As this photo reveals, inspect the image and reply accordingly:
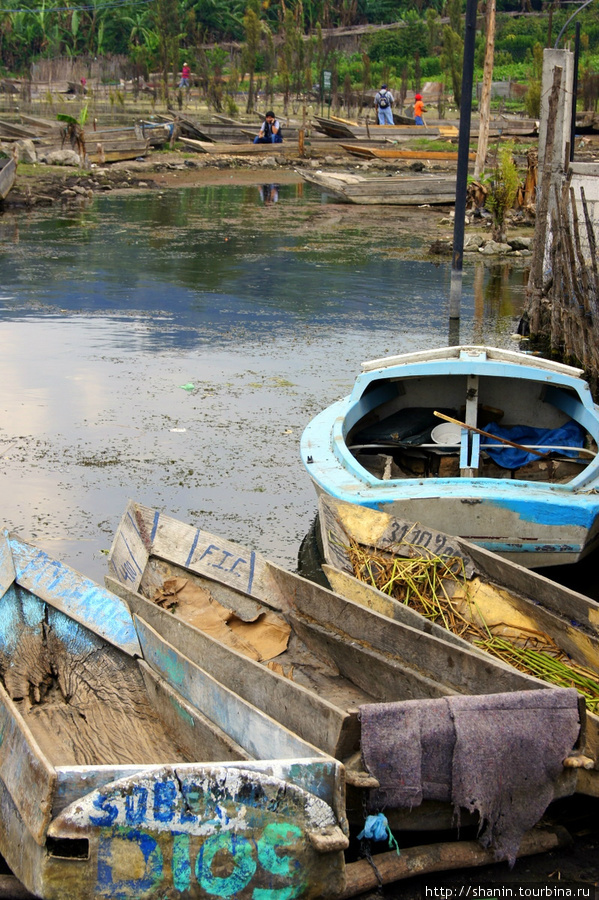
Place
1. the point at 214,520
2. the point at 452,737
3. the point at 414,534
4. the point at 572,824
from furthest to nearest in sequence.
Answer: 1. the point at 214,520
2. the point at 414,534
3. the point at 572,824
4. the point at 452,737

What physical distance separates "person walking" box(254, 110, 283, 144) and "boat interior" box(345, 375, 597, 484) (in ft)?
99.5

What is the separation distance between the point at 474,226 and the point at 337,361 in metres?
11.1

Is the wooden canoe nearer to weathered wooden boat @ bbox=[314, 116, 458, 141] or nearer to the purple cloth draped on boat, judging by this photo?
the purple cloth draped on boat

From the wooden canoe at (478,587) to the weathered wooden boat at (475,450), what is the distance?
0.85 feet

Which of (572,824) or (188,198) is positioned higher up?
(188,198)

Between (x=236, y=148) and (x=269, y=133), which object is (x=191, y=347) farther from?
(x=269, y=133)

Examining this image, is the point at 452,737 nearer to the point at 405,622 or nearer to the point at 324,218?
the point at 405,622

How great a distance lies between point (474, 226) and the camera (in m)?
22.0

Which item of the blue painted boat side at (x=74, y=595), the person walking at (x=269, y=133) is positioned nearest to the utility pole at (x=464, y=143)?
the blue painted boat side at (x=74, y=595)

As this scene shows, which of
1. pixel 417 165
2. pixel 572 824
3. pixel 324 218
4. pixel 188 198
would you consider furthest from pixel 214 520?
pixel 417 165

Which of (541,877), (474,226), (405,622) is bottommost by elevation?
(541,877)

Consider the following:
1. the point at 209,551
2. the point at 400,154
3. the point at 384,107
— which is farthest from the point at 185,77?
the point at 209,551

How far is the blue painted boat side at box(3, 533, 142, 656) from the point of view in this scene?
5.30 m

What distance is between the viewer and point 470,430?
25.7 feet
